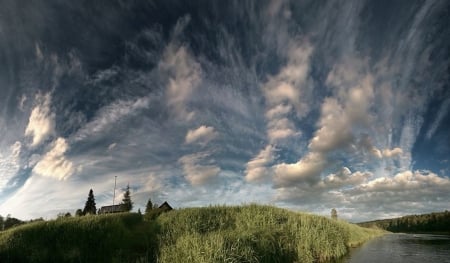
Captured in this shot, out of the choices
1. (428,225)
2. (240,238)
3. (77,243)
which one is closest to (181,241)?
(240,238)

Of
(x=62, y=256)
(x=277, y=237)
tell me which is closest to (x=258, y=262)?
(x=277, y=237)

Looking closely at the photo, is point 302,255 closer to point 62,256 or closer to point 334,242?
point 334,242

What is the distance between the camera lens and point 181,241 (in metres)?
12.7

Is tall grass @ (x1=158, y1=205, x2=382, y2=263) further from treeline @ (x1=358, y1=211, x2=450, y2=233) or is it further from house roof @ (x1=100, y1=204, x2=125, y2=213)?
treeline @ (x1=358, y1=211, x2=450, y2=233)

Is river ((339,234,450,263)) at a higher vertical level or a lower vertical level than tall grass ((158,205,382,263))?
A: lower

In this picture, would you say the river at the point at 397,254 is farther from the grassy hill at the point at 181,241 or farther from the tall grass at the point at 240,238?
the grassy hill at the point at 181,241

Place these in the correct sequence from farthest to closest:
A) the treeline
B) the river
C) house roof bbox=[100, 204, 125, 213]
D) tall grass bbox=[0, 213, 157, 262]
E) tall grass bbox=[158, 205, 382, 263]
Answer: the treeline
house roof bbox=[100, 204, 125, 213]
the river
tall grass bbox=[0, 213, 157, 262]
tall grass bbox=[158, 205, 382, 263]

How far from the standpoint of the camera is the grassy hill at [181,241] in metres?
12.0

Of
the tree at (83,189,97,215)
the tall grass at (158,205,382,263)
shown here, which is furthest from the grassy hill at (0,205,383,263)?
the tree at (83,189,97,215)

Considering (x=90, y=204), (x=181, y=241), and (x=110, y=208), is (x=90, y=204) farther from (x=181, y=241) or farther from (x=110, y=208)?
(x=181, y=241)

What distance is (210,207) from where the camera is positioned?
960 inches

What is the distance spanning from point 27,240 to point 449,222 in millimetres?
161974

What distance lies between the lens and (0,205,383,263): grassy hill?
472 inches

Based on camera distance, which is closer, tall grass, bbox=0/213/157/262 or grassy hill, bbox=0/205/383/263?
grassy hill, bbox=0/205/383/263
